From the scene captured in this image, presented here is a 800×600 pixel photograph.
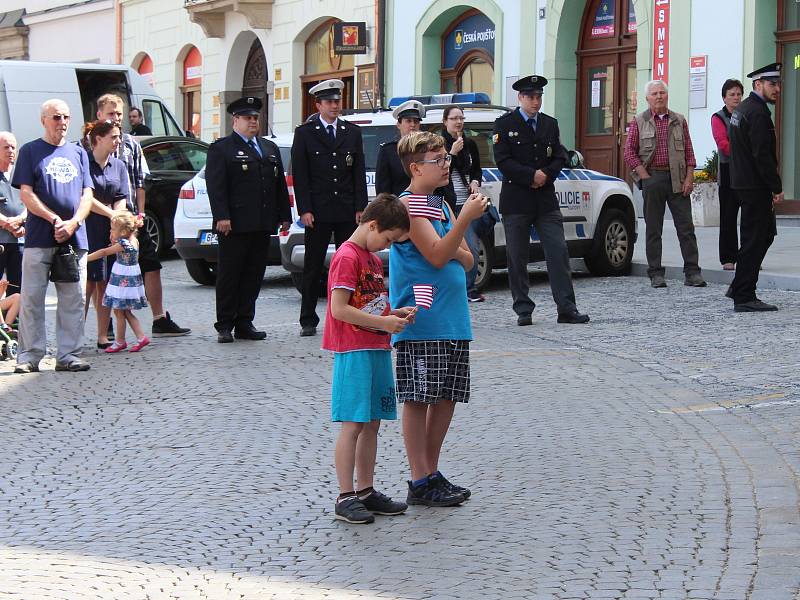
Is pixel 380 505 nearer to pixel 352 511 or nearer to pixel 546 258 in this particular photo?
pixel 352 511

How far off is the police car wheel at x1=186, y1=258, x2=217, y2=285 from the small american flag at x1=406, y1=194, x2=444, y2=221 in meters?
10.5

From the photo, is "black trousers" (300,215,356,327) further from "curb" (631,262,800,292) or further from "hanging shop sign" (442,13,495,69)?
"hanging shop sign" (442,13,495,69)

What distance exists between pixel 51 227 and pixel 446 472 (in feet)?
14.0

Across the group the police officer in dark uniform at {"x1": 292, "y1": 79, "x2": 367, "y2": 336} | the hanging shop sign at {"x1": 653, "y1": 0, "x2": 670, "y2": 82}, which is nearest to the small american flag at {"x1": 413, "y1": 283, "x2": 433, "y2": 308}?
the police officer in dark uniform at {"x1": 292, "y1": 79, "x2": 367, "y2": 336}

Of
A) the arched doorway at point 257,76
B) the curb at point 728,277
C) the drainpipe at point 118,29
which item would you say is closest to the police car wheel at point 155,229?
the curb at point 728,277

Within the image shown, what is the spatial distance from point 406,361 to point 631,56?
19440 millimetres

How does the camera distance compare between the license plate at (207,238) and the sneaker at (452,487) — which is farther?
the license plate at (207,238)

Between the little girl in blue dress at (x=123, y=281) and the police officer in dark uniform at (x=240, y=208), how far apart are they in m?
0.62

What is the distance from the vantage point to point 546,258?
11.8 metres

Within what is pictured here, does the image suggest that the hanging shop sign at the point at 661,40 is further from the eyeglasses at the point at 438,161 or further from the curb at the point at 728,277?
the eyeglasses at the point at 438,161

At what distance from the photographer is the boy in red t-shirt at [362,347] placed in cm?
562

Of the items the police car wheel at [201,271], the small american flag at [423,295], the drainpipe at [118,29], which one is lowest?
the police car wheel at [201,271]

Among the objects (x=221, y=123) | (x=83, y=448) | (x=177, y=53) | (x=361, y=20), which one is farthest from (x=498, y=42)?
(x=83, y=448)

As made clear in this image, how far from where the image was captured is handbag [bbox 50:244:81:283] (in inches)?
383
